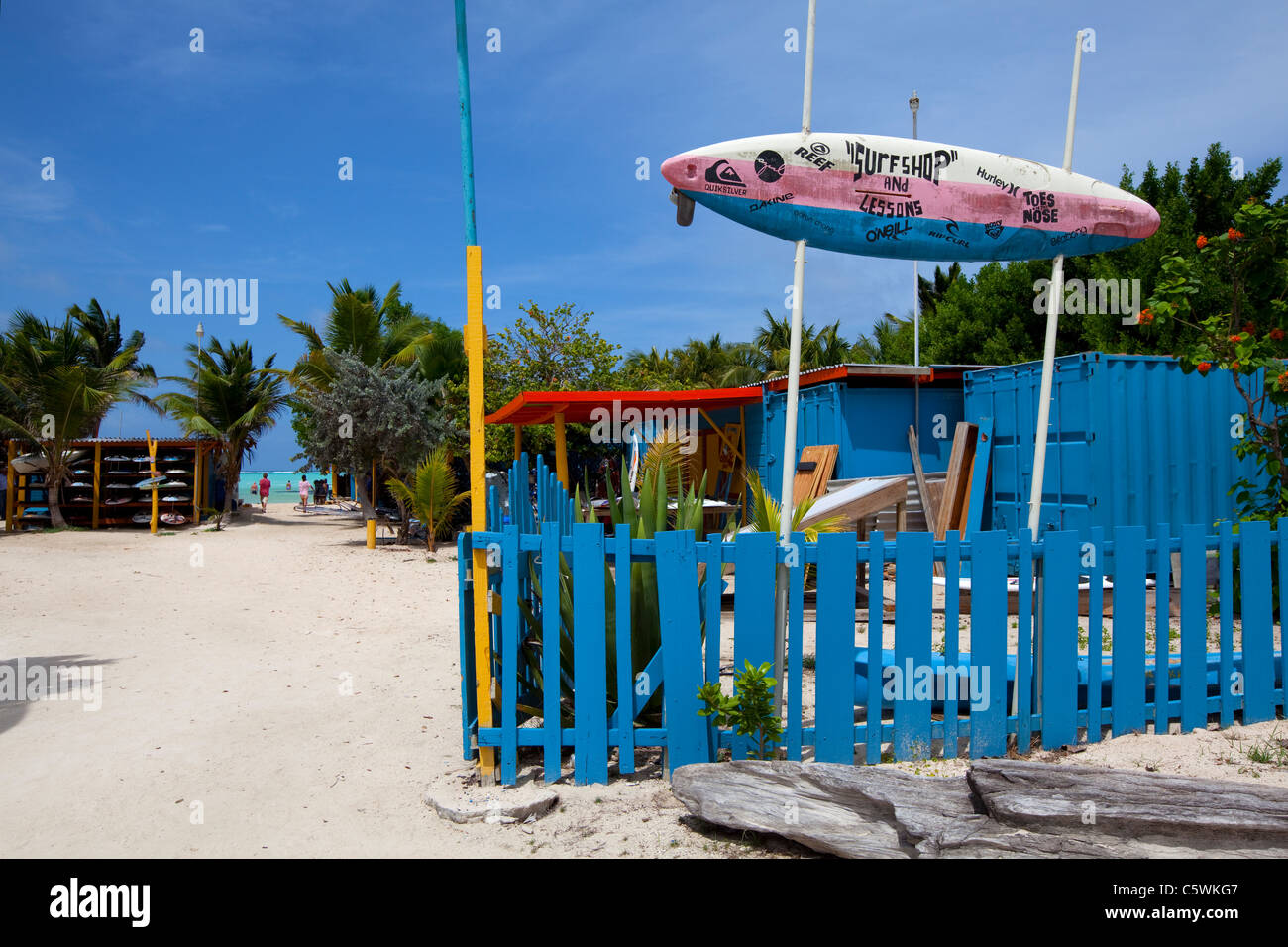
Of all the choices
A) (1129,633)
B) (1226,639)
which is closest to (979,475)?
(1226,639)

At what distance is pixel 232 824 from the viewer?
12.1 ft

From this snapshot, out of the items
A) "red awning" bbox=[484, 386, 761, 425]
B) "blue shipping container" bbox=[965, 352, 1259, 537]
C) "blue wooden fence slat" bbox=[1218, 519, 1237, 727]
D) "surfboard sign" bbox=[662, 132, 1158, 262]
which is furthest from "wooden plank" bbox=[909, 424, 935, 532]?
"surfboard sign" bbox=[662, 132, 1158, 262]

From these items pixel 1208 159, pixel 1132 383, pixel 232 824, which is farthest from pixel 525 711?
pixel 1208 159

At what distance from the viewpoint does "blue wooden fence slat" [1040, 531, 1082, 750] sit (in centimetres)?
429

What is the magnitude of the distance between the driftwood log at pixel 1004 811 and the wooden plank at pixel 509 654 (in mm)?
993

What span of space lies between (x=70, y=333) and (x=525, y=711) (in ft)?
105

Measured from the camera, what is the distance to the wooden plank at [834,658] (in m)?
4.05

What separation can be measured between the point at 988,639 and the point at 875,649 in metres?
0.62

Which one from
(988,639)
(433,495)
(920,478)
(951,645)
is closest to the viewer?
(951,645)

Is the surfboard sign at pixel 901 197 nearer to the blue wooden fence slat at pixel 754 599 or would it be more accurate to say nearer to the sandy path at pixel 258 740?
the blue wooden fence slat at pixel 754 599

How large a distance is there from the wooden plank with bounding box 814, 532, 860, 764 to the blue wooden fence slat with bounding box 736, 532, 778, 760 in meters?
0.25

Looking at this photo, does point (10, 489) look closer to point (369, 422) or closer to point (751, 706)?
point (369, 422)

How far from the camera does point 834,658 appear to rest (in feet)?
13.4
